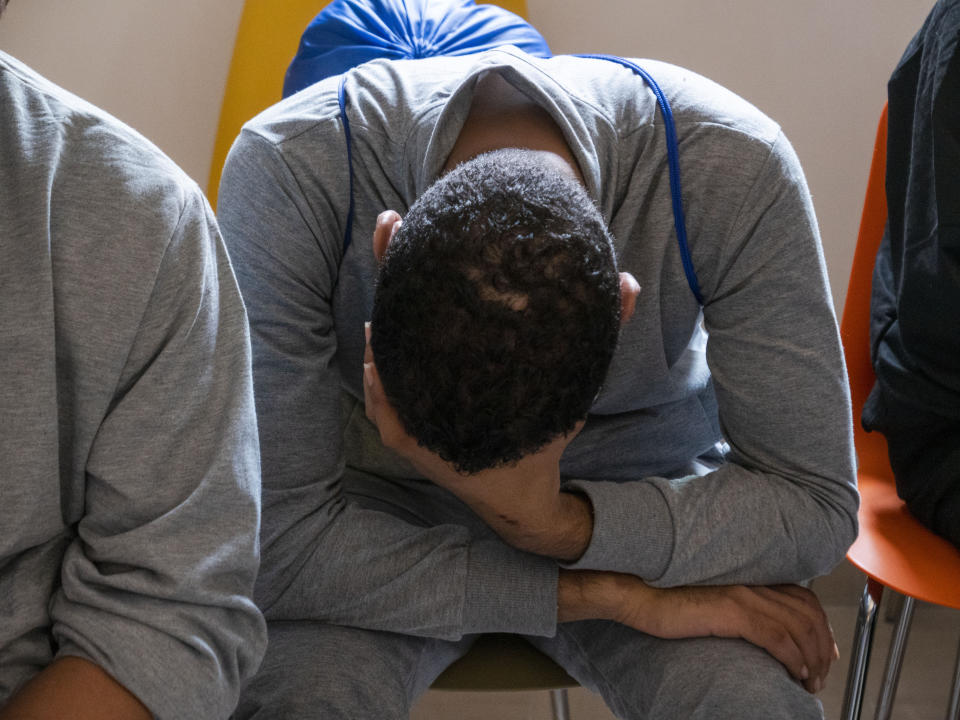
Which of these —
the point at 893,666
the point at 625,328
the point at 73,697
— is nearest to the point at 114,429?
the point at 73,697

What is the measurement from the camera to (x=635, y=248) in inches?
38.2

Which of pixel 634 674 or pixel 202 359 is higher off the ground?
pixel 202 359

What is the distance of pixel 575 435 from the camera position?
2.99 feet

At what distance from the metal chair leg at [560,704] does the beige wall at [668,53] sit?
997mm

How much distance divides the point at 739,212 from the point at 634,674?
0.45 meters

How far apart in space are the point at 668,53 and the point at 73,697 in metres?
1.44

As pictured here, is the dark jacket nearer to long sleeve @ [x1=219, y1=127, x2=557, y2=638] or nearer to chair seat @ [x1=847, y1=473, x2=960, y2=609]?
chair seat @ [x1=847, y1=473, x2=960, y2=609]

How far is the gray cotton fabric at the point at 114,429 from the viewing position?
26.0 inches

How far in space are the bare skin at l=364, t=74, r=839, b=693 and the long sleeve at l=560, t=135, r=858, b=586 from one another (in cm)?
2

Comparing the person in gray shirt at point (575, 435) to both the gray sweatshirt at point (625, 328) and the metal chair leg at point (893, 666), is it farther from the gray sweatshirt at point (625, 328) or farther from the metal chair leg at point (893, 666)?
the metal chair leg at point (893, 666)

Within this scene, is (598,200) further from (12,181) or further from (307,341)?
(12,181)

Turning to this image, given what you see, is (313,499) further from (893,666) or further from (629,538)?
(893,666)

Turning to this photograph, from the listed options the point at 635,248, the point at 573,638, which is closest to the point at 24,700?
the point at 573,638

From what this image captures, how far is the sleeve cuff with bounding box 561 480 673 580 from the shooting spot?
0.92 m
